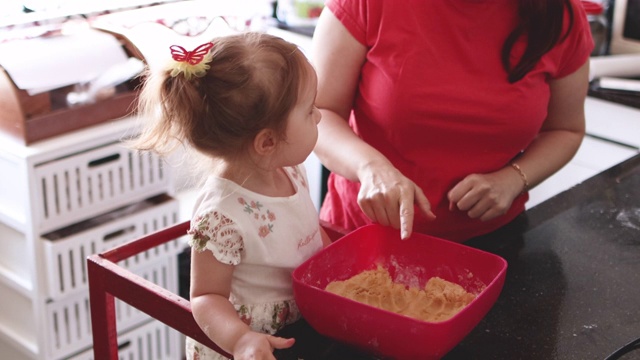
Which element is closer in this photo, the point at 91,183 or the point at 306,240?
the point at 306,240

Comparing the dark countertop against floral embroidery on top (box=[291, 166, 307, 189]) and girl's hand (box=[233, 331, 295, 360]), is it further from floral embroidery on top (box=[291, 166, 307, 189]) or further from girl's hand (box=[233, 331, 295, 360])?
floral embroidery on top (box=[291, 166, 307, 189])

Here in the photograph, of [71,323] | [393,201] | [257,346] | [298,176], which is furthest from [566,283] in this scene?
[71,323]

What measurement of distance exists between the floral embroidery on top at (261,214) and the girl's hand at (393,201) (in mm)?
142

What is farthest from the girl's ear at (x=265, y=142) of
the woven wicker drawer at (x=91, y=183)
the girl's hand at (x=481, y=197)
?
the woven wicker drawer at (x=91, y=183)

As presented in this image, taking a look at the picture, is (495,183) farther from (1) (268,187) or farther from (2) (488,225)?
(1) (268,187)

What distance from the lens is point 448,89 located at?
4.33 feet

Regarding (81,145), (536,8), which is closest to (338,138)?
(536,8)

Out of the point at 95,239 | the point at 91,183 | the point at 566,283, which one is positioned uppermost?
the point at 566,283

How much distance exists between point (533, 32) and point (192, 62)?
635 mm

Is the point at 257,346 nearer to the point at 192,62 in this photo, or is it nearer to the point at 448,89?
the point at 192,62

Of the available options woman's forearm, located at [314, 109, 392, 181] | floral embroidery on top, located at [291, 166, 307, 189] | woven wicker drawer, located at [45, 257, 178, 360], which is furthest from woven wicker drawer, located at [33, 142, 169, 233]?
floral embroidery on top, located at [291, 166, 307, 189]

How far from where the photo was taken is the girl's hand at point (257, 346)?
2.89 feet

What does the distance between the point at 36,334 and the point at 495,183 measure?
4.35 feet

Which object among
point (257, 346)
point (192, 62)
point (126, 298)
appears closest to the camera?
point (257, 346)
